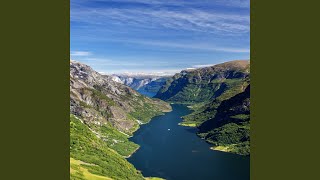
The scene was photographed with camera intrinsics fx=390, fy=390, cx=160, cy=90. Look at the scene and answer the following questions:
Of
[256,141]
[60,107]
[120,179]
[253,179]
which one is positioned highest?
[60,107]

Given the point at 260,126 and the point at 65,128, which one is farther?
the point at 65,128

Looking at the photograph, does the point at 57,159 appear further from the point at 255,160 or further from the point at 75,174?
the point at 75,174

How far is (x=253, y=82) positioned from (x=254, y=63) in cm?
→ 178

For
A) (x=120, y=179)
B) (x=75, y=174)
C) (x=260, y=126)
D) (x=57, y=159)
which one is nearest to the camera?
(x=260, y=126)

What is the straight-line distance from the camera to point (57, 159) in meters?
42.8

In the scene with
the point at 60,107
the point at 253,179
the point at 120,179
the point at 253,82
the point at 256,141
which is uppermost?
the point at 253,82

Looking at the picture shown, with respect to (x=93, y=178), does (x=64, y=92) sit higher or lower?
higher

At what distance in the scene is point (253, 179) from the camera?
1406 inches

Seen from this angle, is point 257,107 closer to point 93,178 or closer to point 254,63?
point 254,63

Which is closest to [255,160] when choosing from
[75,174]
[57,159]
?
[57,159]

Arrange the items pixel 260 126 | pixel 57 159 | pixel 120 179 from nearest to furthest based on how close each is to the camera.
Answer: pixel 260 126 < pixel 57 159 < pixel 120 179

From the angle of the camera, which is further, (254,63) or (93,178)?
(93,178)

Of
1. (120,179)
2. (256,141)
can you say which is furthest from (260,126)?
(120,179)

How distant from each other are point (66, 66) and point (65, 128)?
7040 millimetres
